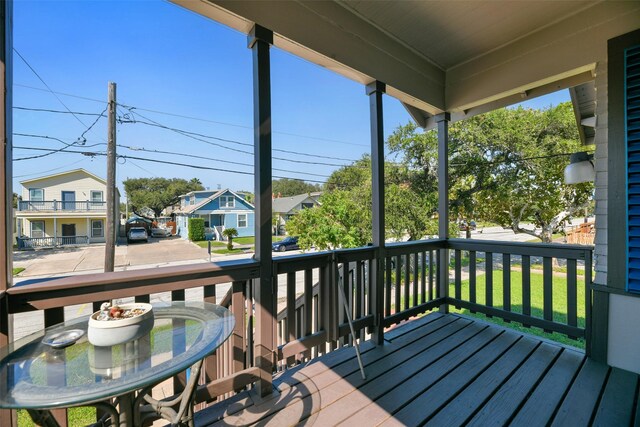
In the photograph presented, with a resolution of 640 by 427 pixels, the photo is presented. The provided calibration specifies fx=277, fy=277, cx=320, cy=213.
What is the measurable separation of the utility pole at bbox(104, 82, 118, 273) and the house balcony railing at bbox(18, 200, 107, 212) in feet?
0.77

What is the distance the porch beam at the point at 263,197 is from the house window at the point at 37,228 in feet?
5.03

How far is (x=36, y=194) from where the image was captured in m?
2.03

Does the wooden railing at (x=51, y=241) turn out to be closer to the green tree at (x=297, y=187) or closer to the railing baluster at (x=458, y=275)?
the railing baluster at (x=458, y=275)

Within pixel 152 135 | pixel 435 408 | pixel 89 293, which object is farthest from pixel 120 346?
pixel 152 135

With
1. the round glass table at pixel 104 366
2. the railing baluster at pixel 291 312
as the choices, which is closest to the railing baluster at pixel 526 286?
the railing baluster at pixel 291 312

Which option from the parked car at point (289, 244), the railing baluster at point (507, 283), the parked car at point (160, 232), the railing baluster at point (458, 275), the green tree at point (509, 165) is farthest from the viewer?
the green tree at point (509, 165)

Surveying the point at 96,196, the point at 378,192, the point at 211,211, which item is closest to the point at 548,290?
the point at 378,192

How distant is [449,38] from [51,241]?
12.8 ft

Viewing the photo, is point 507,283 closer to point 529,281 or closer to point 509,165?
point 529,281

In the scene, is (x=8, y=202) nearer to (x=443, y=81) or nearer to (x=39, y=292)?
(x=39, y=292)

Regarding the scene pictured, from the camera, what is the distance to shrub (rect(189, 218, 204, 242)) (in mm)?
4623

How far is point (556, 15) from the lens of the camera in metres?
2.34

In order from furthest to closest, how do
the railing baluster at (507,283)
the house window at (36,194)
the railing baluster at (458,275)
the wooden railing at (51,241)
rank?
1. the railing baluster at (458,275)
2. the railing baluster at (507,283)
3. the house window at (36,194)
4. the wooden railing at (51,241)

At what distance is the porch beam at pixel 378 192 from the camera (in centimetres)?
248
